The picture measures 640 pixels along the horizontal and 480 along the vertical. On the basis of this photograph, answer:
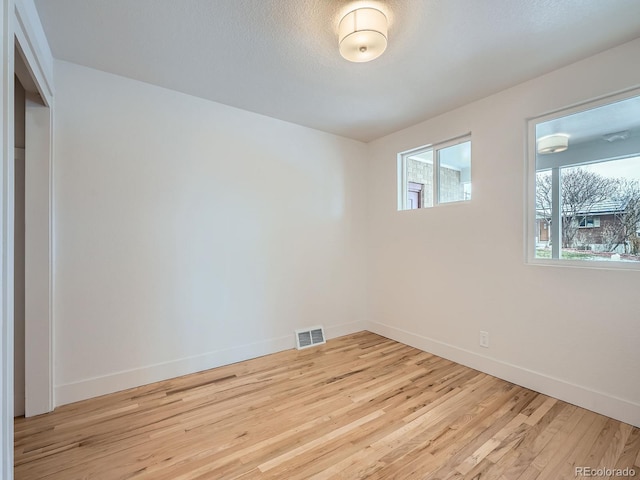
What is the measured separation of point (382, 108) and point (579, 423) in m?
2.94

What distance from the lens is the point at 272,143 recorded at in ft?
10.3

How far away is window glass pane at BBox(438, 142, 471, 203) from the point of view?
2895 mm

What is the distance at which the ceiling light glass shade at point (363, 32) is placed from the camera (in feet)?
5.27

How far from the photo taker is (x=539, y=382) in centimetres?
232

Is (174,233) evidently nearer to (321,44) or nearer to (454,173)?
(321,44)

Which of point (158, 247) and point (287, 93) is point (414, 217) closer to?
point (287, 93)

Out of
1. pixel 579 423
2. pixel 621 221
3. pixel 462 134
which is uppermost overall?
pixel 462 134

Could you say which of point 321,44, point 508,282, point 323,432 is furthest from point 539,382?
point 321,44

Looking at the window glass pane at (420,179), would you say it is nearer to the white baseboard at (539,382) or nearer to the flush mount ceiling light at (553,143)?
the flush mount ceiling light at (553,143)

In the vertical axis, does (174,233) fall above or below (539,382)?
above

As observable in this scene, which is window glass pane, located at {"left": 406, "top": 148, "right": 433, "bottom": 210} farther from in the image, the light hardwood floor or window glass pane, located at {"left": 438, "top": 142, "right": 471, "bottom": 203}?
the light hardwood floor

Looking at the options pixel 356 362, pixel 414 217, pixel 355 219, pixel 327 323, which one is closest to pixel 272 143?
pixel 355 219

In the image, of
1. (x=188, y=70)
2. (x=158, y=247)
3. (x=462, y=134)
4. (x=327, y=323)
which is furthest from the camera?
(x=327, y=323)

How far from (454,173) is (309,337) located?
242 centimetres
